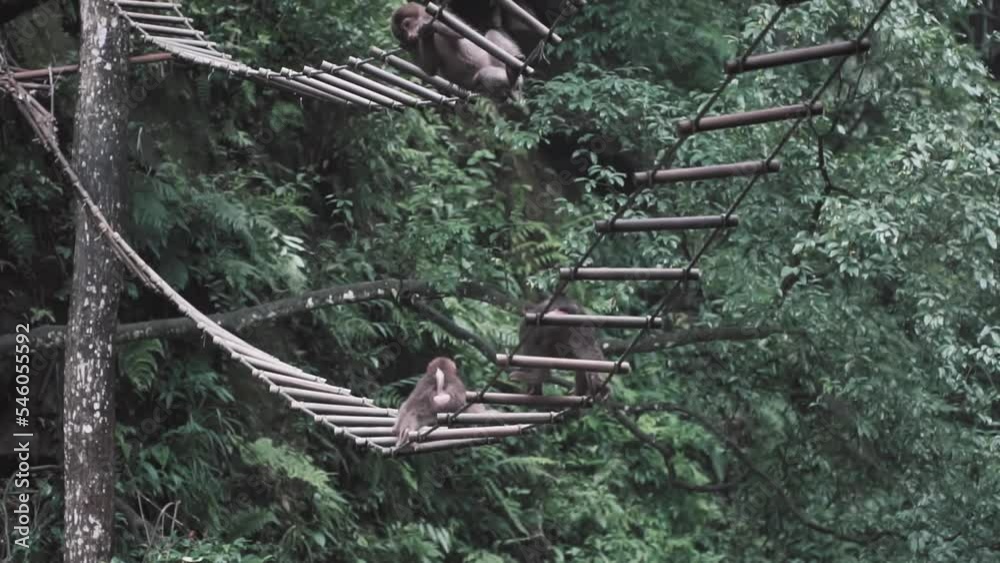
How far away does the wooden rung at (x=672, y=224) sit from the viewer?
127 inches

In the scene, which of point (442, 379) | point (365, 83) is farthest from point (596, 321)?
point (365, 83)

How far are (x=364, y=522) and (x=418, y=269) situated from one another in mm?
1392

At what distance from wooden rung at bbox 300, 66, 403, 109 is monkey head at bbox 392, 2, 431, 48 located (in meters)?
0.21

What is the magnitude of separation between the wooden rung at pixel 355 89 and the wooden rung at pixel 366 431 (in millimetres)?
1093

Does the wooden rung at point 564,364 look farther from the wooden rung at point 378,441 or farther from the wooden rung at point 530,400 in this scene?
the wooden rung at point 378,441

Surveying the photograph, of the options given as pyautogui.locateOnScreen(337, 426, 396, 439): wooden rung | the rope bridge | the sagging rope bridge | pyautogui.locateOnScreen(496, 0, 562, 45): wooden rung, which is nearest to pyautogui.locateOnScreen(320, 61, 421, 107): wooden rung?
the rope bridge

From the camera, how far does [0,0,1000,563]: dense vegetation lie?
6102mm

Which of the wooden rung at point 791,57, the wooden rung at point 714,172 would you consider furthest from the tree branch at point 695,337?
the wooden rung at point 791,57

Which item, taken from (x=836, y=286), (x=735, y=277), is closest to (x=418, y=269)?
(x=735, y=277)

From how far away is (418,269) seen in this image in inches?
276

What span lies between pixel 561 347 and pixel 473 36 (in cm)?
155

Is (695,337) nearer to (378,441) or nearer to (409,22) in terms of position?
(409,22)

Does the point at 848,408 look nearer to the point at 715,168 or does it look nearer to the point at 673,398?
the point at 673,398

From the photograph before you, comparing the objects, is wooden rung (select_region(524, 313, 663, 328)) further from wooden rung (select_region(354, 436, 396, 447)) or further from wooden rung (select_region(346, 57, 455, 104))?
wooden rung (select_region(346, 57, 455, 104))
